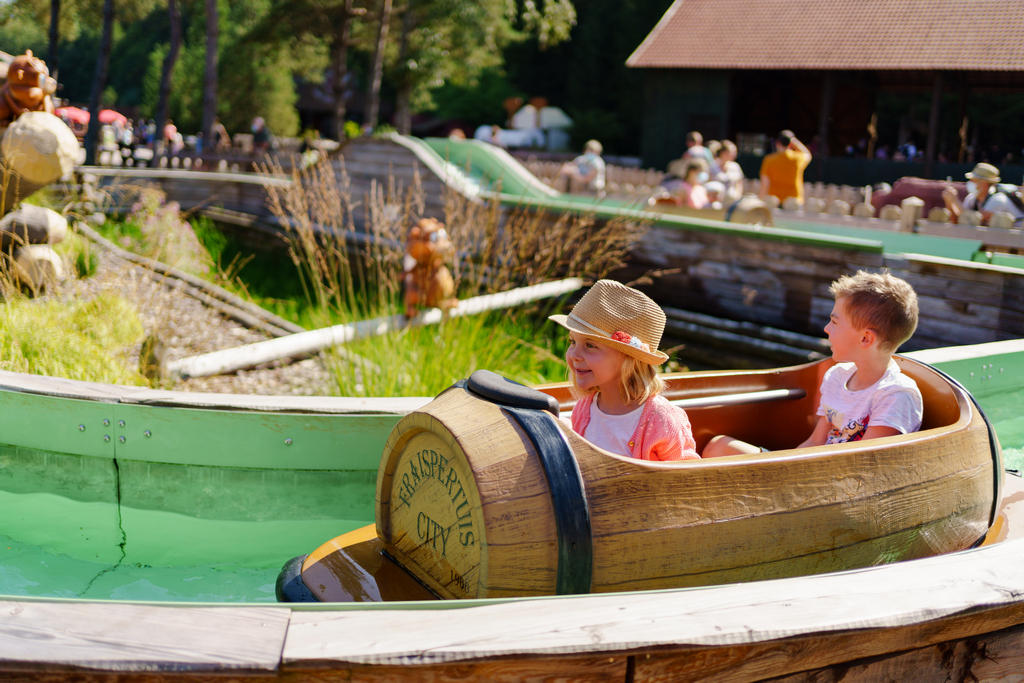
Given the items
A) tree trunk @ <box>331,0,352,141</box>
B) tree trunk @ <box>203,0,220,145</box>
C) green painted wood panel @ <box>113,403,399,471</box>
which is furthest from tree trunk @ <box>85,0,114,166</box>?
green painted wood panel @ <box>113,403,399,471</box>

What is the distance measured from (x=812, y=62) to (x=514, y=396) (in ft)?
52.2

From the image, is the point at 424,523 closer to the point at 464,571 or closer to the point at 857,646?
the point at 464,571

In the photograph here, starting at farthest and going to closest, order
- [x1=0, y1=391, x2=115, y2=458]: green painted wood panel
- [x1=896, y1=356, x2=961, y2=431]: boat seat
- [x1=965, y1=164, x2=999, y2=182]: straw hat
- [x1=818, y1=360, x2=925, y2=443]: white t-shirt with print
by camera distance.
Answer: [x1=965, y1=164, x2=999, y2=182]: straw hat < [x1=0, y1=391, x2=115, y2=458]: green painted wood panel < [x1=896, y1=356, x2=961, y2=431]: boat seat < [x1=818, y1=360, x2=925, y2=443]: white t-shirt with print

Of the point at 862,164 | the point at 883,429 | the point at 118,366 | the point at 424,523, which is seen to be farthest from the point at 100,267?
the point at 862,164

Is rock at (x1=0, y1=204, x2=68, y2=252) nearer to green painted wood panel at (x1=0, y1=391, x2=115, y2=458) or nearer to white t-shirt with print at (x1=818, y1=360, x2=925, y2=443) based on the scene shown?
green painted wood panel at (x1=0, y1=391, x2=115, y2=458)

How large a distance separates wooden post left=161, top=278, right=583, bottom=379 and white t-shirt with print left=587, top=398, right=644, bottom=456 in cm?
212

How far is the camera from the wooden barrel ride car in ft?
5.05

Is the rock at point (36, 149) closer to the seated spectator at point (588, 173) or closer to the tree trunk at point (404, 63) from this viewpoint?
the seated spectator at point (588, 173)

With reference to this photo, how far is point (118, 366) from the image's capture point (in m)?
3.70

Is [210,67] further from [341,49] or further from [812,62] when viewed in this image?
[812,62]

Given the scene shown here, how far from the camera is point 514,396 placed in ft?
5.36

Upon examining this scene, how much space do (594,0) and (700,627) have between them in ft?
105

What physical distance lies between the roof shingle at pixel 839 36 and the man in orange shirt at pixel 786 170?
259 inches

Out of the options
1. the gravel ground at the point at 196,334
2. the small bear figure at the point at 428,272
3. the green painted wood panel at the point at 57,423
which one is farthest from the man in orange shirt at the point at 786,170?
the green painted wood panel at the point at 57,423
